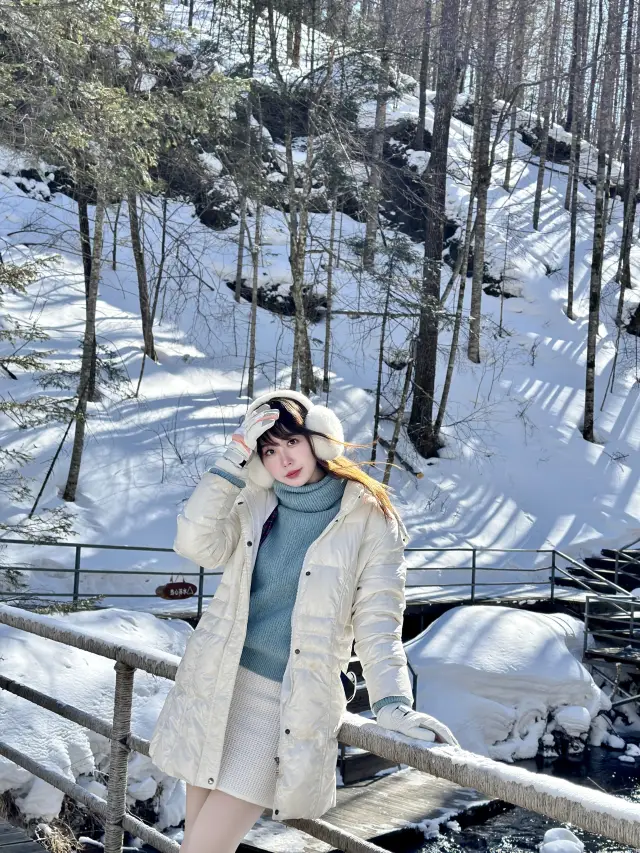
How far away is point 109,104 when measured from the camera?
8.53 meters

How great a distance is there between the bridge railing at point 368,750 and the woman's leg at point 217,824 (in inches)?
5.5

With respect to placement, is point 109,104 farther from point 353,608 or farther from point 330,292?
point 330,292

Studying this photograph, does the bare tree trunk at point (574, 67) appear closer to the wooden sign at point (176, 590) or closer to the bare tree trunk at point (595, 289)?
the bare tree trunk at point (595, 289)

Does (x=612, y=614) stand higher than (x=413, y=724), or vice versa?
(x=413, y=724)

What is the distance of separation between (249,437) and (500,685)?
9751 mm

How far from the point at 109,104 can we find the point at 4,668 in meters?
4.97

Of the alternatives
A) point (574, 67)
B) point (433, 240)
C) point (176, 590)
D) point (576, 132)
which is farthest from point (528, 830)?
point (576, 132)

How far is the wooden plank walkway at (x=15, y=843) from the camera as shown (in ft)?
10.0

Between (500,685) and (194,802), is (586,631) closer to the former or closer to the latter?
(500,685)

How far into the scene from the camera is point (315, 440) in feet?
8.54

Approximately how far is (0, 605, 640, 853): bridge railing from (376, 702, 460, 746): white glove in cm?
3

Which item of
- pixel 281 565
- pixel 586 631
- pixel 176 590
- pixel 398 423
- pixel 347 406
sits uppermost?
pixel 281 565

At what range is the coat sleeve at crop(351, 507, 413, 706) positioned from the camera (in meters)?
2.29

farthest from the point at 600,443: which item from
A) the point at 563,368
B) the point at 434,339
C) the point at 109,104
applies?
the point at 109,104
